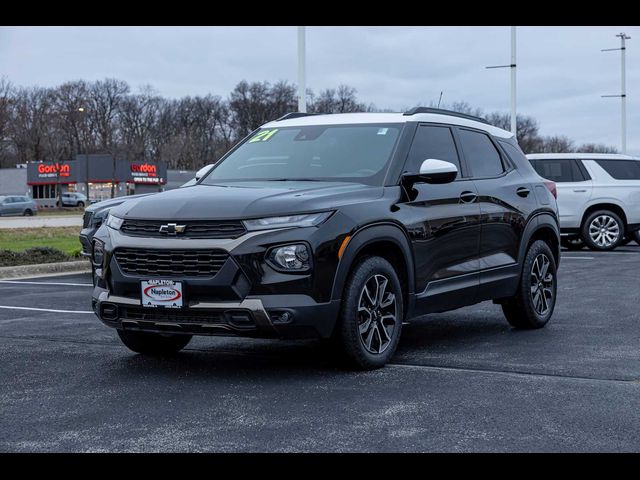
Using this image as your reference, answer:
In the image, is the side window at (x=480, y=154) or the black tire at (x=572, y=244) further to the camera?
the black tire at (x=572, y=244)

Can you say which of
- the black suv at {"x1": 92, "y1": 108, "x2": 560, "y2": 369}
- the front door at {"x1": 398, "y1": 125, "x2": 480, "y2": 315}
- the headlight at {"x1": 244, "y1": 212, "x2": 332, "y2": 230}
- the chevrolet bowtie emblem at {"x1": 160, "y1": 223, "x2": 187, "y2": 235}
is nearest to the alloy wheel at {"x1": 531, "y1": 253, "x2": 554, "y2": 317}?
the black suv at {"x1": 92, "y1": 108, "x2": 560, "y2": 369}

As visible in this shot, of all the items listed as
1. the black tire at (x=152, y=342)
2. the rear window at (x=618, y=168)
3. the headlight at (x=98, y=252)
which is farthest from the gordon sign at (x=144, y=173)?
the headlight at (x=98, y=252)

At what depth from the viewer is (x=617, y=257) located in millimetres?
18031

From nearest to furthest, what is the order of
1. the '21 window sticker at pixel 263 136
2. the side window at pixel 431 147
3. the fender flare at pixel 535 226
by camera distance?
the side window at pixel 431 147
the '21 window sticker at pixel 263 136
the fender flare at pixel 535 226

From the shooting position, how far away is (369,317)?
6496mm

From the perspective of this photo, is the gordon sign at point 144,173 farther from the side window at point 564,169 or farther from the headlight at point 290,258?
the headlight at point 290,258

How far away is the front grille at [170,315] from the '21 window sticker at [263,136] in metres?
2.18

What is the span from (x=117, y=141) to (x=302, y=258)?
11849cm

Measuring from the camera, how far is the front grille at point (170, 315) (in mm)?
6004

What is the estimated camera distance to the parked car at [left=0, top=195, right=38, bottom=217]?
5997cm

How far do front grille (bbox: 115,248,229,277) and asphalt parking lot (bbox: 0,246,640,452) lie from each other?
718mm

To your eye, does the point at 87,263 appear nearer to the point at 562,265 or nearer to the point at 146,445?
the point at 562,265

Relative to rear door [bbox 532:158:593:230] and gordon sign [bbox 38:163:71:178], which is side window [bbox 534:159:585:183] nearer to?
rear door [bbox 532:158:593:230]
